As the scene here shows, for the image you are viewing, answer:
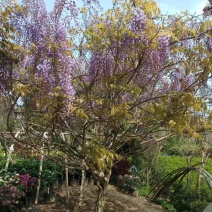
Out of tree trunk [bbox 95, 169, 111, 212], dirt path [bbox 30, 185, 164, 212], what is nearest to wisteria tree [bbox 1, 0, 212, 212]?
tree trunk [bbox 95, 169, 111, 212]

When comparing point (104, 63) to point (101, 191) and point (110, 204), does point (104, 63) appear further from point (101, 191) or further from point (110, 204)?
point (110, 204)

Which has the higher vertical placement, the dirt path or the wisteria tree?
the wisteria tree

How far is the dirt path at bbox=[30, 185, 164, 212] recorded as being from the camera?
674 centimetres

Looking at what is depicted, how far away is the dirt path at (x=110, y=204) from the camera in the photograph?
674 centimetres

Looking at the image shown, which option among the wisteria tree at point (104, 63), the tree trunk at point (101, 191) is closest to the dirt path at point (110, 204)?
the tree trunk at point (101, 191)

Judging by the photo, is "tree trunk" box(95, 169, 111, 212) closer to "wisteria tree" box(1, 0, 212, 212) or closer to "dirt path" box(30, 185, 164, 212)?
"wisteria tree" box(1, 0, 212, 212)

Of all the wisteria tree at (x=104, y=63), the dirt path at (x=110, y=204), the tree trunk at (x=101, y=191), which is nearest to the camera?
the wisteria tree at (x=104, y=63)

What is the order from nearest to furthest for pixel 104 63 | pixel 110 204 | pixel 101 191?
pixel 104 63 → pixel 101 191 → pixel 110 204

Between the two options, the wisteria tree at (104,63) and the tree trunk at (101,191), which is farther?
the tree trunk at (101,191)

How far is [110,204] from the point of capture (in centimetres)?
725

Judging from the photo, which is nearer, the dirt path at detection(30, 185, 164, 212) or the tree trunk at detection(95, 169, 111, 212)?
the tree trunk at detection(95, 169, 111, 212)

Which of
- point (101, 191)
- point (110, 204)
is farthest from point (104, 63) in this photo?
point (110, 204)

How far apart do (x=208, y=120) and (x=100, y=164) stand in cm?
174

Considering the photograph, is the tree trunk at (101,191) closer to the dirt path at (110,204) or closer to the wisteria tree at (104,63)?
the wisteria tree at (104,63)
